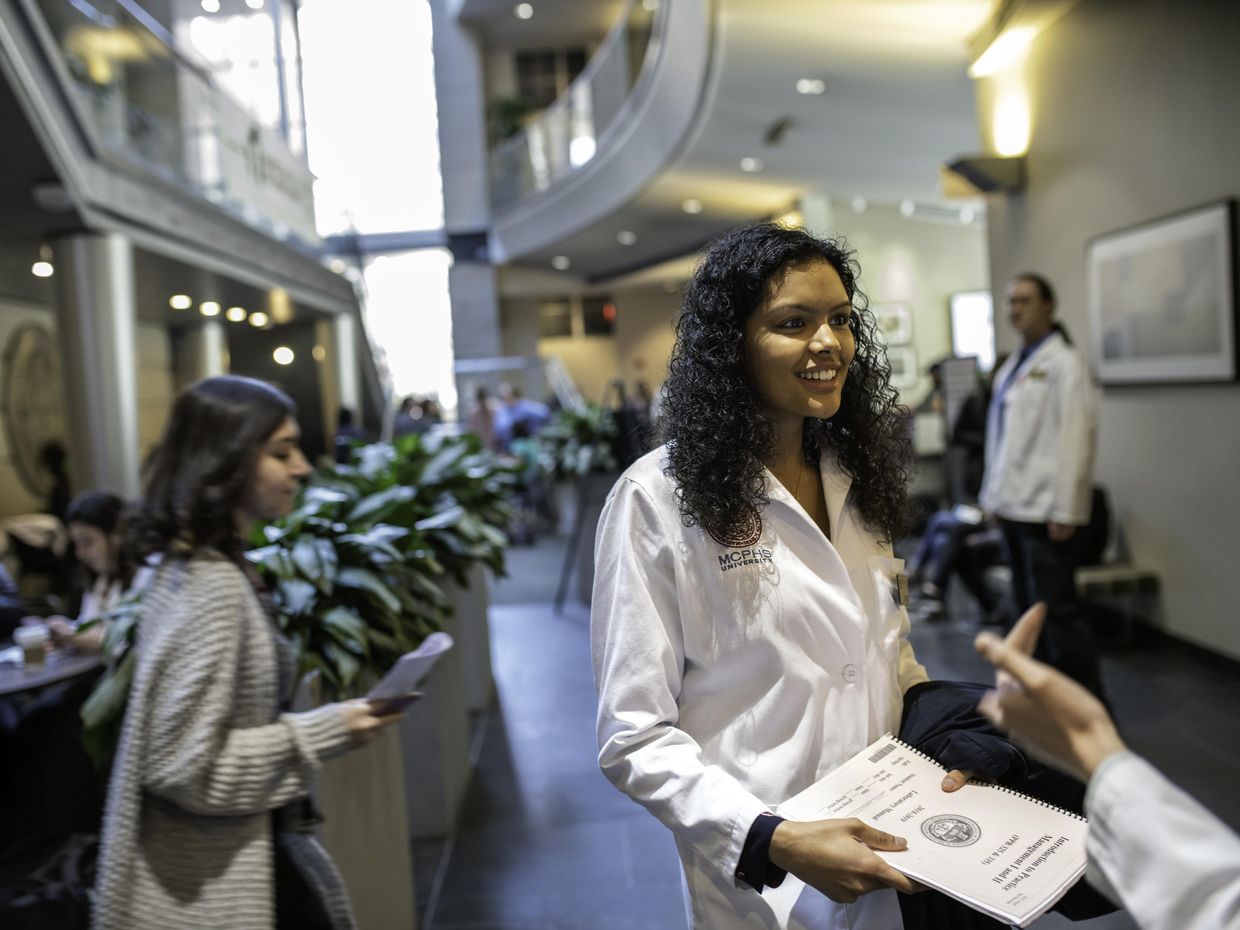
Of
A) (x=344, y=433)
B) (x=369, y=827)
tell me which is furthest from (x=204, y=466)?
(x=344, y=433)

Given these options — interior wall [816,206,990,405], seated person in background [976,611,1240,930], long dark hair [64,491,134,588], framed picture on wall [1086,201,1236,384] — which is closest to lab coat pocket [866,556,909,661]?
seated person in background [976,611,1240,930]

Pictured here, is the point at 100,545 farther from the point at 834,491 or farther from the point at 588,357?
the point at 588,357

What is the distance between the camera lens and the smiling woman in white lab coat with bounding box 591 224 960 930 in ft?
4.17

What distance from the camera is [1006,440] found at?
14.8ft

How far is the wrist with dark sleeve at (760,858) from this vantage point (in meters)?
1.17

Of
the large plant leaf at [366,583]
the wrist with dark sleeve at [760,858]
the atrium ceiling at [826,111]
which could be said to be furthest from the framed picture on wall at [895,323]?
the wrist with dark sleeve at [760,858]

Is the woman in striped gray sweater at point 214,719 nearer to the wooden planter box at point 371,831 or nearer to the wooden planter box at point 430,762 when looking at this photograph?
the wooden planter box at point 371,831

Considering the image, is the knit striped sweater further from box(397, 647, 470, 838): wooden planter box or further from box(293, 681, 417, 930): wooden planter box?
box(397, 647, 470, 838): wooden planter box

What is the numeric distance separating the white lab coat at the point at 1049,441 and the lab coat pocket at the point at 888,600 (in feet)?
10.1

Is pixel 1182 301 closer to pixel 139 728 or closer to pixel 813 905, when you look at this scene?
pixel 813 905

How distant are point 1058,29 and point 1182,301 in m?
1.92

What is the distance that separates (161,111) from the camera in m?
7.77

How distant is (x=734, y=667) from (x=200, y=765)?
81cm

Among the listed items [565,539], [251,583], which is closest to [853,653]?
[251,583]
